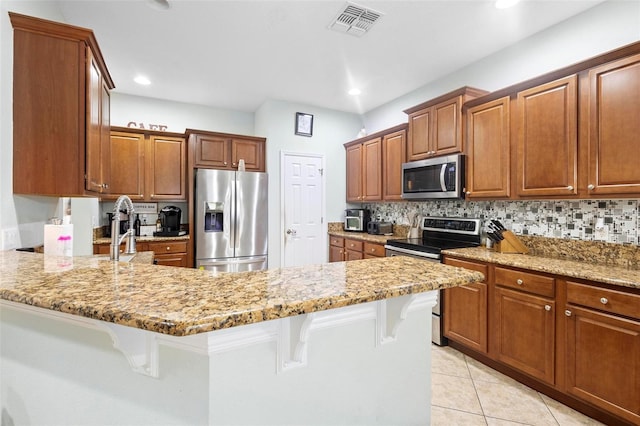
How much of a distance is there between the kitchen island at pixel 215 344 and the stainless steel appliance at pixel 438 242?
1.79m

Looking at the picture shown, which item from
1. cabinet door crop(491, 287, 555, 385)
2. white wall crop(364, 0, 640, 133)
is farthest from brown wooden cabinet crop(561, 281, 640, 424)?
white wall crop(364, 0, 640, 133)

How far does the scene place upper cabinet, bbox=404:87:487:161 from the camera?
2.90 metres

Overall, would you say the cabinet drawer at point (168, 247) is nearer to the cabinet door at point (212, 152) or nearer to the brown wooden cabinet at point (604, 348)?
the cabinet door at point (212, 152)

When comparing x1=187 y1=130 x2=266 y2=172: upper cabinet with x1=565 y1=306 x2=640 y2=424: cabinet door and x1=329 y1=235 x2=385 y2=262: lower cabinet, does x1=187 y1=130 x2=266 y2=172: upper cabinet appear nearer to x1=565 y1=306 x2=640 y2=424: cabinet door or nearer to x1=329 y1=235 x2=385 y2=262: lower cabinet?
x1=329 y1=235 x2=385 y2=262: lower cabinet

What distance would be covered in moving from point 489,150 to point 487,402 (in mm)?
1999

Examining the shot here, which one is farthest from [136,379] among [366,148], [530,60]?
[366,148]

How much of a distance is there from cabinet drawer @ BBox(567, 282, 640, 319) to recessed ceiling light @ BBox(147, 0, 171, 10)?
341 centimetres

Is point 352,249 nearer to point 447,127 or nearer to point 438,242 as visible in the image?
point 438,242

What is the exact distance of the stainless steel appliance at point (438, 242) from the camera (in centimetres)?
281

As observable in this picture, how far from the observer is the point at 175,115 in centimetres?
429

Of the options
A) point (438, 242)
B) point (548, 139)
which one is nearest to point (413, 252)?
point (438, 242)

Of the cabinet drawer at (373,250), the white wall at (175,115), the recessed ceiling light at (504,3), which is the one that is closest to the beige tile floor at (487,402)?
the cabinet drawer at (373,250)

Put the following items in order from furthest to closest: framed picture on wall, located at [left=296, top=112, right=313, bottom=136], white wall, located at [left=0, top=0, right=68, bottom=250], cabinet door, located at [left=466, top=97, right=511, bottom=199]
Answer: framed picture on wall, located at [left=296, top=112, right=313, bottom=136]
cabinet door, located at [left=466, top=97, right=511, bottom=199]
white wall, located at [left=0, top=0, right=68, bottom=250]

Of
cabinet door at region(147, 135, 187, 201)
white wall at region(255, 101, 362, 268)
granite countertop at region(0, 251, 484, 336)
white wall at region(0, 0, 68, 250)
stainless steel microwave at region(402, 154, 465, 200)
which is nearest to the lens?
granite countertop at region(0, 251, 484, 336)
